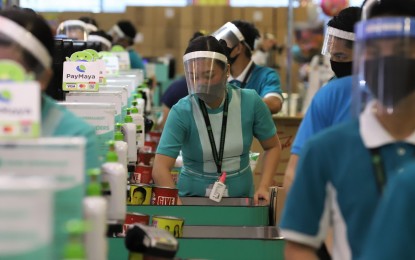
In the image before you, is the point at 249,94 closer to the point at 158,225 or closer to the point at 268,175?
the point at 268,175

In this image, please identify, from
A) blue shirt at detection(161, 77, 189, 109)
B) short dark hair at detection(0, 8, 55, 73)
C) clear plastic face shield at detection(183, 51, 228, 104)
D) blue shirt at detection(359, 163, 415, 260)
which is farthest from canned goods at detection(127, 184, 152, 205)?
blue shirt at detection(161, 77, 189, 109)

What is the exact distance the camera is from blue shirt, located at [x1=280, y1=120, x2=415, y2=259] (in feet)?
10.4

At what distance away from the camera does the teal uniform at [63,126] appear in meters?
3.45

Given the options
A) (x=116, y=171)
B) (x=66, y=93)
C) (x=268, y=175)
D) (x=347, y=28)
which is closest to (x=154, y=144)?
(x=268, y=175)

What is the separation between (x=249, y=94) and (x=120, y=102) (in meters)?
0.83

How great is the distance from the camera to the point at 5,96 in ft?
10.1

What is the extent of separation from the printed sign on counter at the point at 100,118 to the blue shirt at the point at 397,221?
184 cm

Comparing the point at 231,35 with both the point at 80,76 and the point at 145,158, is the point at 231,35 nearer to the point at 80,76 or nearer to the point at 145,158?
the point at 145,158

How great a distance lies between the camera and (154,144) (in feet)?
27.1

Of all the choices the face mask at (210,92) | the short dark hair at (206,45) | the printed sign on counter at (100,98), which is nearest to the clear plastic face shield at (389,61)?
the printed sign on counter at (100,98)

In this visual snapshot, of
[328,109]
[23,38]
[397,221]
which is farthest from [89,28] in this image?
[397,221]

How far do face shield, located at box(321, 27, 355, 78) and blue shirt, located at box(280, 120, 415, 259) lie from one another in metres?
1.67

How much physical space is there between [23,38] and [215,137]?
276 cm

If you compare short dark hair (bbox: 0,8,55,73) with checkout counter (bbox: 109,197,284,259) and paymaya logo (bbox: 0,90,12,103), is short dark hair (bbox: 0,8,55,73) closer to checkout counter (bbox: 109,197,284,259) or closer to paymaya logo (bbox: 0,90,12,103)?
paymaya logo (bbox: 0,90,12,103)
